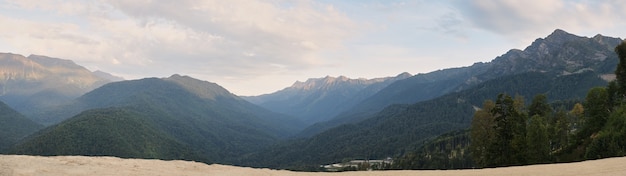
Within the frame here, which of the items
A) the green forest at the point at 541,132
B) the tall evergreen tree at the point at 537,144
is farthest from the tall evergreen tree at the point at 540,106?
the tall evergreen tree at the point at 537,144

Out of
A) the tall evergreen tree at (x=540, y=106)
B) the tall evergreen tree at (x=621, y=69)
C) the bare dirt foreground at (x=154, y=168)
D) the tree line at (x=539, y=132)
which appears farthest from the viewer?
the tall evergreen tree at (x=540, y=106)

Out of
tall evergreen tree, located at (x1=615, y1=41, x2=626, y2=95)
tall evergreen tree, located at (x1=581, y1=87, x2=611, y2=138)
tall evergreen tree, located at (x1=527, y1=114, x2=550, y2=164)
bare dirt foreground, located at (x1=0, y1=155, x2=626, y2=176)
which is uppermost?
tall evergreen tree, located at (x1=615, y1=41, x2=626, y2=95)

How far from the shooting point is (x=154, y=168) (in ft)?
85.7

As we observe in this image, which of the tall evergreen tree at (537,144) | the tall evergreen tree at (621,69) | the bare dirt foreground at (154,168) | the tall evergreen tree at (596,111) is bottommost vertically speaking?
the bare dirt foreground at (154,168)

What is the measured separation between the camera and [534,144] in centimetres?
5469

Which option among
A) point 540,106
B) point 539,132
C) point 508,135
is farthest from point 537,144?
point 540,106

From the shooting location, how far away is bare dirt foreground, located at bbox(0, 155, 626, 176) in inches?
893

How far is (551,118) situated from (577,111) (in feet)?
63.6

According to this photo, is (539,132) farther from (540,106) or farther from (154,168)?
(154,168)

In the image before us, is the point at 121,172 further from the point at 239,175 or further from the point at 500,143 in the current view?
the point at 500,143

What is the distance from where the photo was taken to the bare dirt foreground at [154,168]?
2267 centimetres

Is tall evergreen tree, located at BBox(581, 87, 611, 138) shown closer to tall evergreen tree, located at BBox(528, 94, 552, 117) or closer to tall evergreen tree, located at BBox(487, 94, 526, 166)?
tall evergreen tree, located at BBox(528, 94, 552, 117)

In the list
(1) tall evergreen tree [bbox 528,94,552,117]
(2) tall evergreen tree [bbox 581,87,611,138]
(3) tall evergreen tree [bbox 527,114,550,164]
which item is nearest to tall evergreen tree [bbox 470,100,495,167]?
(3) tall evergreen tree [bbox 527,114,550,164]

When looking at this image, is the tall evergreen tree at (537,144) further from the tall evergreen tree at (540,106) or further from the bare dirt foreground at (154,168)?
the bare dirt foreground at (154,168)
